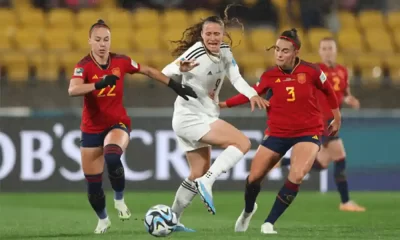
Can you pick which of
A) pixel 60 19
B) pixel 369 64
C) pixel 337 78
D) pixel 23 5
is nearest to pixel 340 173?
pixel 337 78

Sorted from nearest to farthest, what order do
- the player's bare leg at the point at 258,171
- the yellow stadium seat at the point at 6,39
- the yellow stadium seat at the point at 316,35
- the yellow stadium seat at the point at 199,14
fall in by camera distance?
the player's bare leg at the point at 258,171 < the yellow stadium seat at the point at 6,39 < the yellow stadium seat at the point at 316,35 < the yellow stadium seat at the point at 199,14

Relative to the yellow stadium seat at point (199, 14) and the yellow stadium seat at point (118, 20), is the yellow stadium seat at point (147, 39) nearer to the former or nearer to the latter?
the yellow stadium seat at point (118, 20)

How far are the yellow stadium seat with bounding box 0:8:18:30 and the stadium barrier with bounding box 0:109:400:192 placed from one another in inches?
126

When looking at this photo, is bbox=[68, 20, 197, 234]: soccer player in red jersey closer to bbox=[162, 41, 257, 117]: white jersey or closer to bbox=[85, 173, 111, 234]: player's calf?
bbox=[85, 173, 111, 234]: player's calf

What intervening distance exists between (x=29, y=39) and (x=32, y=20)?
72 centimetres

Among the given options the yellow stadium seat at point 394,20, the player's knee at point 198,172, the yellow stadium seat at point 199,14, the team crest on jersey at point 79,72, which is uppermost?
the team crest on jersey at point 79,72

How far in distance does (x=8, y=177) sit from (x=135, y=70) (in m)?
6.28

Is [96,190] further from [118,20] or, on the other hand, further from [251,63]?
[118,20]

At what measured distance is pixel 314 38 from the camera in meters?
19.7

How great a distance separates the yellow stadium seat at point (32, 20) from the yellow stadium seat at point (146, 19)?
5.83 feet

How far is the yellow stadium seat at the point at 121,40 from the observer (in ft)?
61.6

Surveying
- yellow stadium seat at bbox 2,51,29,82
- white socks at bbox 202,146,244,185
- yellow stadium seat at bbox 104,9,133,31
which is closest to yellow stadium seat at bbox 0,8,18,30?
yellow stadium seat at bbox 2,51,29,82

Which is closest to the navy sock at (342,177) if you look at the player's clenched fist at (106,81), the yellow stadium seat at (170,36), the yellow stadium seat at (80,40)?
the player's clenched fist at (106,81)

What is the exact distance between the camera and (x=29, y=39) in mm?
18672
